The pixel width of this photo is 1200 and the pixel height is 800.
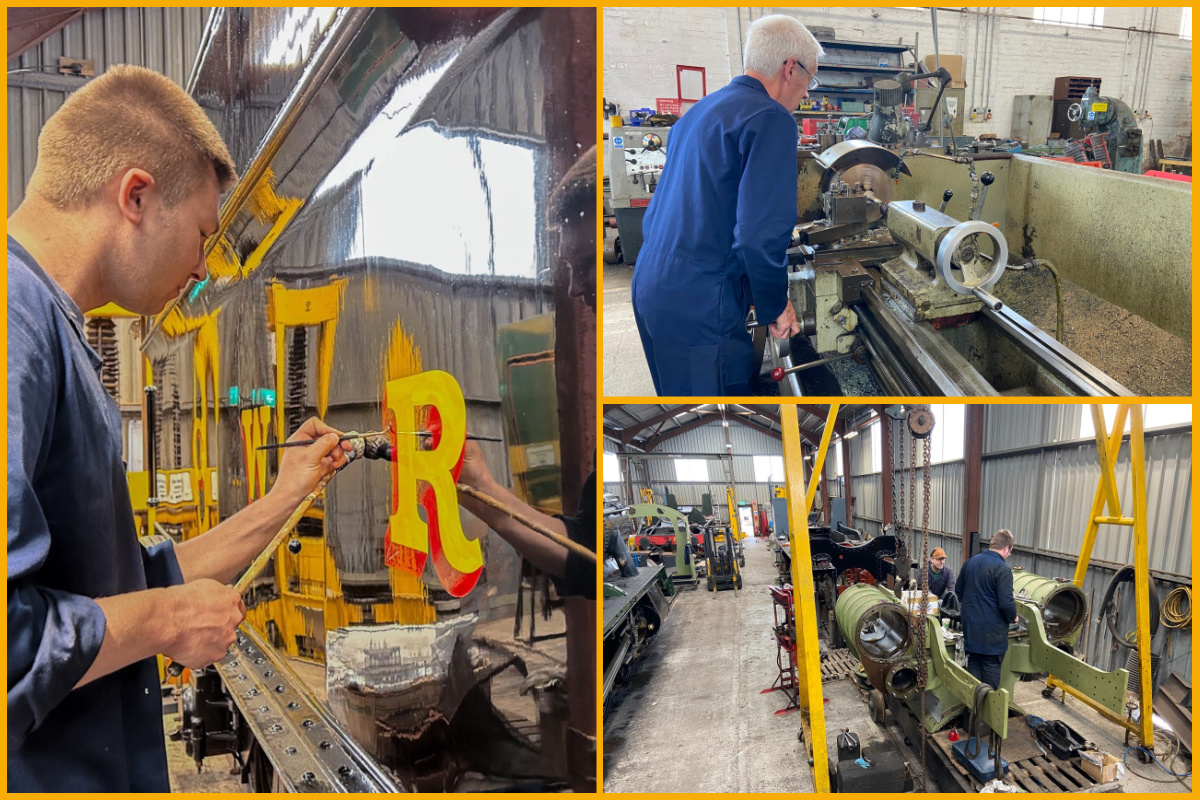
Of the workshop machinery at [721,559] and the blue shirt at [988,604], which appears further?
the workshop machinery at [721,559]

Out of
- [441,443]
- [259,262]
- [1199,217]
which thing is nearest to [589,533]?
[441,443]

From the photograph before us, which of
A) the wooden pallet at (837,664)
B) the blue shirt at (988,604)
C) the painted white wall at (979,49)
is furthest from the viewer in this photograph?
the painted white wall at (979,49)

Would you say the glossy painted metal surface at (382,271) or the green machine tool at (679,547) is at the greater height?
the glossy painted metal surface at (382,271)

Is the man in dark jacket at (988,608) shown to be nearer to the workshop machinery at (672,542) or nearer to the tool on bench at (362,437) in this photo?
the tool on bench at (362,437)

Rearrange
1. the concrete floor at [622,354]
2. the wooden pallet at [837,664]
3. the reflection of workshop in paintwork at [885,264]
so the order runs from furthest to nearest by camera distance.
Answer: the wooden pallet at [837,664]
the concrete floor at [622,354]
the reflection of workshop in paintwork at [885,264]

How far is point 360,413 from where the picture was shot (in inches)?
62.6

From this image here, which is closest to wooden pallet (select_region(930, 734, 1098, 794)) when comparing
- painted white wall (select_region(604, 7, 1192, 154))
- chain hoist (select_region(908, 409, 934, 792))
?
chain hoist (select_region(908, 409, 934, 792))

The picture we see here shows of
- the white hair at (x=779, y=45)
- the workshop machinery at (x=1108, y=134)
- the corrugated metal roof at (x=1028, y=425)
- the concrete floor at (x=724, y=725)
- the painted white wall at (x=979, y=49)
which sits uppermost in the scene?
the painted white wall at (x=979, y=49)

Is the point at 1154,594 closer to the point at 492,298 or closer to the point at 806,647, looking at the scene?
the point at 806,647

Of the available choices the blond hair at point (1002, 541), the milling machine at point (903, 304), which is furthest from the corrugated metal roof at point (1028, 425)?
the milling machine at point (903, 304)

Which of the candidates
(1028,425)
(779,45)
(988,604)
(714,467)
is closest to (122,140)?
(779,45)

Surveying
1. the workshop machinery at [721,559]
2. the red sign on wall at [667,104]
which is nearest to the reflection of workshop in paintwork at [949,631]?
the workshop machinery at [721,559]

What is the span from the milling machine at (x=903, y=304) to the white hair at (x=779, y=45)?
2.14 ft

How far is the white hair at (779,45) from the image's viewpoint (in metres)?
1.93
